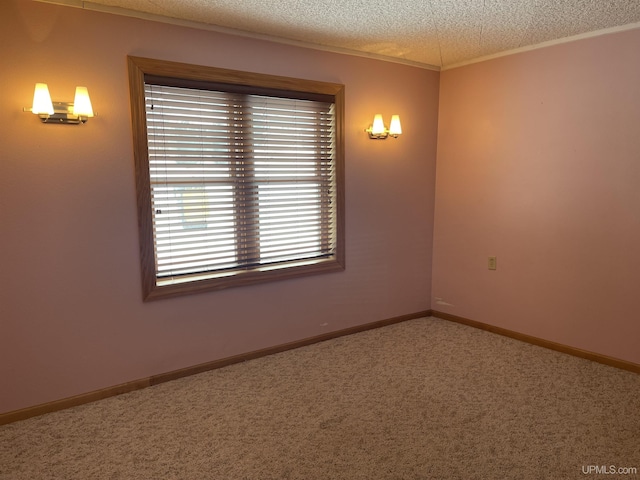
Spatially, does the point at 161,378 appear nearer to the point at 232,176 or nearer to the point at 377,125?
the point at 232,176

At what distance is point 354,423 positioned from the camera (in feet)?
8.24

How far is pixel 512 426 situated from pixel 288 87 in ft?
8.73

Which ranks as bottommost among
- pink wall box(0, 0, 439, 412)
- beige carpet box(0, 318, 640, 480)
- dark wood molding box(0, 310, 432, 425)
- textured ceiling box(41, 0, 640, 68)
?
beige carpet box(0, 318, 640, 480)

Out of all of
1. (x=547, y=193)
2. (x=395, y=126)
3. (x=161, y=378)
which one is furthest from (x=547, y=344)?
→ (x=161, y=378)

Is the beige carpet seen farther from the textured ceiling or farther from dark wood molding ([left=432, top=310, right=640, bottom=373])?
the textured ceiling

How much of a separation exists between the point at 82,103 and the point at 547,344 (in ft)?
12.1

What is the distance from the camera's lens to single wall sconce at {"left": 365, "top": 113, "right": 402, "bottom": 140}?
3654 millimetres

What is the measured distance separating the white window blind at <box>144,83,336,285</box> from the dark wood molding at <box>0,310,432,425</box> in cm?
65

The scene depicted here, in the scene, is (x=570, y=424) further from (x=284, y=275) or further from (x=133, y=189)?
(x=133, y=189)

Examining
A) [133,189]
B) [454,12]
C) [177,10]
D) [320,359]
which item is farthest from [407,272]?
[177,10]

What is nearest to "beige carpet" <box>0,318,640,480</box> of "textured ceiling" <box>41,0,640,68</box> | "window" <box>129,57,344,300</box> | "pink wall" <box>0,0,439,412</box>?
"pink wall" <box>0,0,439,412</box>

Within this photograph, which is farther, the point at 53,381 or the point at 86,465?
the point at 53,381

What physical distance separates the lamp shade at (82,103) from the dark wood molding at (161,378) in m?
1.70

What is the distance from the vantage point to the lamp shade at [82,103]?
2.43 metres
